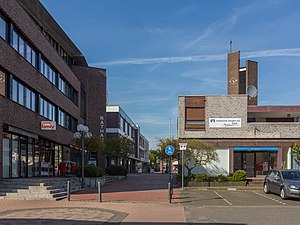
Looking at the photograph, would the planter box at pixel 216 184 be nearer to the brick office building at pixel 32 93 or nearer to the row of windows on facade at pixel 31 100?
the brick office building at pixel 32 93

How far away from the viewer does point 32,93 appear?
28.9 m

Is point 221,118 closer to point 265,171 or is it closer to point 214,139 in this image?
point 214,139

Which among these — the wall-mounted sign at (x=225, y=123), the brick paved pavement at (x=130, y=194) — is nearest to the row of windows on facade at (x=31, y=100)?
the brick paved pavement at (x=130, y=194)

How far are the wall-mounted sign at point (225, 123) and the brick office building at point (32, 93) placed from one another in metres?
12.4

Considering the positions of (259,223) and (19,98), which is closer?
(259,223)

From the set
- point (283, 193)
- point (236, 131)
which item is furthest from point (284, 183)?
point (236, 131)

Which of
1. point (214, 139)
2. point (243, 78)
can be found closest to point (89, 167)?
point (214, 139)

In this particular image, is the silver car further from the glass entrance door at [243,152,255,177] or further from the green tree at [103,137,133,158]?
the green tree at [103,137,133,158]

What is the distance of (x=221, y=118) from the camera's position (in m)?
34.6

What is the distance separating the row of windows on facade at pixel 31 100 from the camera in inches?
930

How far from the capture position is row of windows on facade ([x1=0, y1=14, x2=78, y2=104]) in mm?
24303

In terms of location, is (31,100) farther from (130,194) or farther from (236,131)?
(236,131)

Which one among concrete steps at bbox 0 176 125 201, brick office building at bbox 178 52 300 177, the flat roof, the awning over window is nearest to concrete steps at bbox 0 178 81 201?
concrete steps at bbox 0 176 125 201

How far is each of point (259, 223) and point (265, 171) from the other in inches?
934
